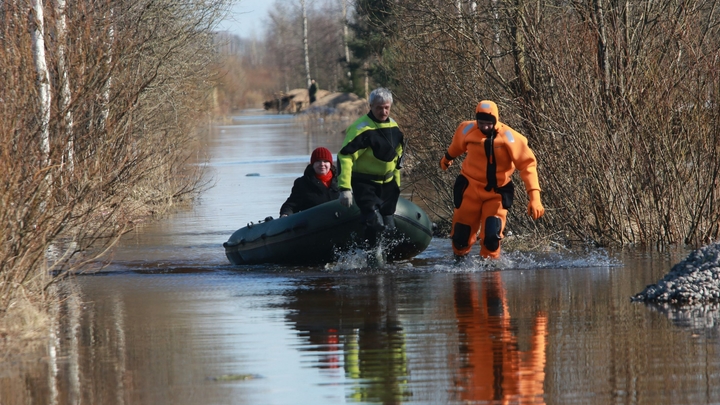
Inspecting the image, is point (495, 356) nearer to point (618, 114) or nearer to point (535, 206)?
point (535, 206)

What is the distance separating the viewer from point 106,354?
6414mm

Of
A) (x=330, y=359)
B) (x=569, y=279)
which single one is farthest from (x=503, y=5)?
(x=330, y=359)

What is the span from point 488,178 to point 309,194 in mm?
2323

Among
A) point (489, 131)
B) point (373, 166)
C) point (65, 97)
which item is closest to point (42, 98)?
point (65, 97)

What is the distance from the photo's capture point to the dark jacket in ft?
36.3

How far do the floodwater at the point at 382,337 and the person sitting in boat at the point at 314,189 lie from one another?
0.77 meters

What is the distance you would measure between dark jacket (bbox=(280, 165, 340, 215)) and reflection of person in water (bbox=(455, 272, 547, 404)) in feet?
10.5

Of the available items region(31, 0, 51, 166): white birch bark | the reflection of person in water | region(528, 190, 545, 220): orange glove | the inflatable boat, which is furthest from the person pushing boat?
region(31, 0, 51, 166): white birch bark

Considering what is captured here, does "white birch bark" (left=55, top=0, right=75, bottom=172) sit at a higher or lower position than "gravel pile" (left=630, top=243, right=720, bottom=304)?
higher

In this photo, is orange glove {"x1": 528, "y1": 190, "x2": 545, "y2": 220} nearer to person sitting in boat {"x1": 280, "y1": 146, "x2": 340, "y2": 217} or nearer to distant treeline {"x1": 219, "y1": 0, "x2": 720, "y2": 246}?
distant treeline {"x1": 219, "y1": 0, "x2": 720, "y2": 246}

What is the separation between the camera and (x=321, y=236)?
34.3 feet

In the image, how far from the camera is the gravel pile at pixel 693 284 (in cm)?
745

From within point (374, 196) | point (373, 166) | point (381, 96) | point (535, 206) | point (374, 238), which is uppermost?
point (381, 96)

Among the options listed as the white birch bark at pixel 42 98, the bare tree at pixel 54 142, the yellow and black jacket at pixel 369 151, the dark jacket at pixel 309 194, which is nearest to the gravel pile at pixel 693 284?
the yellow and black jacket at pixel 369 151
